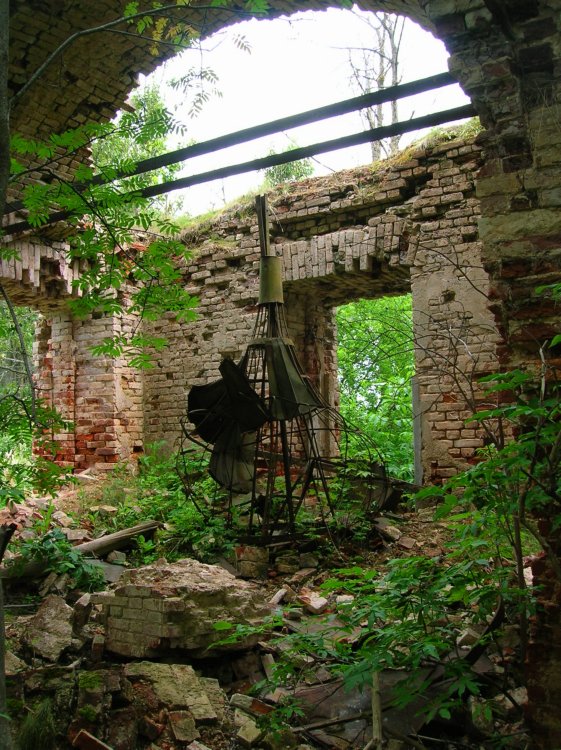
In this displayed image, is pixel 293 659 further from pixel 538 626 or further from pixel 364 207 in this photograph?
pixel 364 207

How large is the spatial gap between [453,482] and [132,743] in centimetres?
171

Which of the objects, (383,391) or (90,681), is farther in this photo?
(383,391)

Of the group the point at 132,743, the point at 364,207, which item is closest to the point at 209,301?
the point at 364,207

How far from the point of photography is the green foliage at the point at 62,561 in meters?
4.93

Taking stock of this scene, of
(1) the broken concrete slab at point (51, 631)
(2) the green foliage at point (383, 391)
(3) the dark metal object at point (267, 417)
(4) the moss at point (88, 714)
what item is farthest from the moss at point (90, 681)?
(2) the green foliage at point (383, 391)

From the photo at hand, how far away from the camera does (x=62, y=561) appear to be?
5027 millimetres

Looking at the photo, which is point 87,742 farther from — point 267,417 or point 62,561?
point 267,417

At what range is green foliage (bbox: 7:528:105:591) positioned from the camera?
493cm

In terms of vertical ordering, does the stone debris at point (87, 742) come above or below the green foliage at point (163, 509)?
A: below

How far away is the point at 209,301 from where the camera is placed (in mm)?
8633

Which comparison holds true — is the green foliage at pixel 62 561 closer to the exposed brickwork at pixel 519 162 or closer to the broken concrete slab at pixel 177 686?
the broken concrete slab at pixel 177 686

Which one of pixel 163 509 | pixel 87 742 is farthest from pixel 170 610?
pixel 163 509

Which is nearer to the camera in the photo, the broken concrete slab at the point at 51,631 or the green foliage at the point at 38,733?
the green foliage at the point at 38,733

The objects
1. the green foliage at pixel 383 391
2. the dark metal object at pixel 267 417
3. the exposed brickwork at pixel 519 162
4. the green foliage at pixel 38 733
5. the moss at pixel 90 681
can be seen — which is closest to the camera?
the green foliage at pixel 38 733
